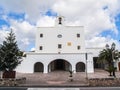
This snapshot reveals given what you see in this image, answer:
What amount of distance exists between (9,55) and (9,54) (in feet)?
0.40

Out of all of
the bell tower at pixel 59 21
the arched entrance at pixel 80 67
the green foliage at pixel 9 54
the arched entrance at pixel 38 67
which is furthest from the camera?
the bell tower at pixel 59 21

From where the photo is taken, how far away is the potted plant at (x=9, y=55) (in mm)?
19359

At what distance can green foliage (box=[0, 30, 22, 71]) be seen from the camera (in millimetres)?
19344

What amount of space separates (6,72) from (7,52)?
2.55 metres

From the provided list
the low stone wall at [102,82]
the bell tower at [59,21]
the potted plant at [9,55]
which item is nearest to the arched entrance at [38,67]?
the bell tower at [59,21]

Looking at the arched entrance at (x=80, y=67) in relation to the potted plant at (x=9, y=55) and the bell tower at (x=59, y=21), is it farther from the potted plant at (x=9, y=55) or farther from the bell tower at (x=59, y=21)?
the potted plant at (x=9, y=55)

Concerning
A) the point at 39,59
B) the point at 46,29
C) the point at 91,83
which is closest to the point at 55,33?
the point at 46,29

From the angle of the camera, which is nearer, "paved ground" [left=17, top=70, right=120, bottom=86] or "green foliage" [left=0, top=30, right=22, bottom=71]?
"paved ground" [left=17, top=70, right=120, bottom=86]

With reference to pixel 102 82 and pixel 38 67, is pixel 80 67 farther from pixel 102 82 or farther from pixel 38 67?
pixel 102 82

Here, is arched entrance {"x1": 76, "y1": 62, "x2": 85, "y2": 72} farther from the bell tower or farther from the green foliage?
the green foliage

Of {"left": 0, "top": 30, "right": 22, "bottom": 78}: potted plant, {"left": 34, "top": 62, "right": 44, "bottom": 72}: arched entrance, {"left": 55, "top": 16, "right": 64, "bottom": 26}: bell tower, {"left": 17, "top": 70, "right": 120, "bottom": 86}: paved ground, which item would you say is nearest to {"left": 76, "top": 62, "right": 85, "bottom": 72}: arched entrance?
{"left": 34, "top": 62, "right": 44, "bottom": 72}: arched entrance

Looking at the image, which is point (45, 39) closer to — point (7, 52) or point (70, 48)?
point (70, 48)

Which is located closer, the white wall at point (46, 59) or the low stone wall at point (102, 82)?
the low stone wall at point (102, 82)

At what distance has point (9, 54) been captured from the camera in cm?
1944
